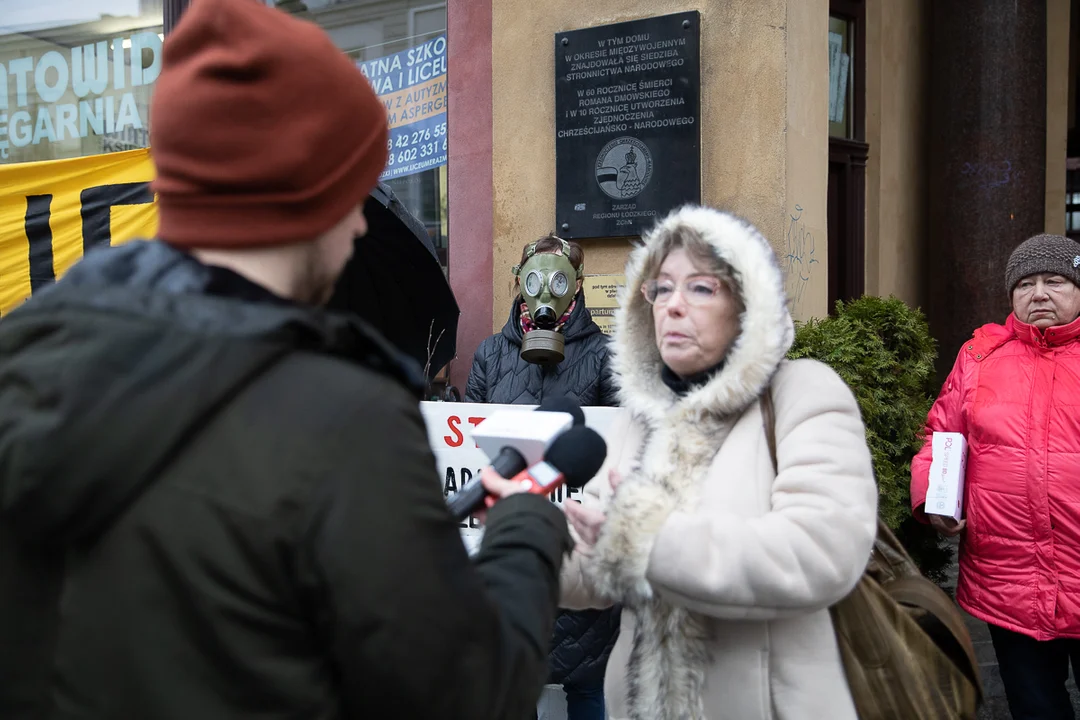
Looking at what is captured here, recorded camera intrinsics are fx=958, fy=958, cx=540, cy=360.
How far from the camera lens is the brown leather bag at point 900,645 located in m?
2.04

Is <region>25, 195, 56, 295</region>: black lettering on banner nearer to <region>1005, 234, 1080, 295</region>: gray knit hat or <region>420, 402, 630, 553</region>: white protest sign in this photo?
<region>420, 402, 630, 553</region>: white protest sign

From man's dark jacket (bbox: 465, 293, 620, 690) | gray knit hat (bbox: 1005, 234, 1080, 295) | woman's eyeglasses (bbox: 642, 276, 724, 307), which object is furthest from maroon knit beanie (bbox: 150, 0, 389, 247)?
gray knit hat (bbox: 1005, 234, 1080, 295)

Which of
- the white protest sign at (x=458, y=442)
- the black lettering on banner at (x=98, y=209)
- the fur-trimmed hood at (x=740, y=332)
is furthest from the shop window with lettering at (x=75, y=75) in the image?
the fur-trimmed hood at (x=740, y=332)

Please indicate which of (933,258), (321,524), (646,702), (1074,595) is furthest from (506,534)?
(933,258)

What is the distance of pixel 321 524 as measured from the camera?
3.39 ft

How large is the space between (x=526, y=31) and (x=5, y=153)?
5.38 meters

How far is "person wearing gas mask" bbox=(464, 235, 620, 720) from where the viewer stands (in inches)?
151

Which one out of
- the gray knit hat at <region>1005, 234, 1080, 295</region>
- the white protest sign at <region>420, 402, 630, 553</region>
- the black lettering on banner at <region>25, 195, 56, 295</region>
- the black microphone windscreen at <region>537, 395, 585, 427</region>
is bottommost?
the white protest sign at <region>420, 402, 630, 553</region>

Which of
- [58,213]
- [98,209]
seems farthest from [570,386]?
[58,213]

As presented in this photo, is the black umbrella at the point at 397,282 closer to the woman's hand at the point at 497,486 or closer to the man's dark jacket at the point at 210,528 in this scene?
the woman's hand at the point at 497,486

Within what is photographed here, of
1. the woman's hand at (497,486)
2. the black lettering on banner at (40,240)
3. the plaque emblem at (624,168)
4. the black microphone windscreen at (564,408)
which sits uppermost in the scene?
the plaque emblem at (624,168)

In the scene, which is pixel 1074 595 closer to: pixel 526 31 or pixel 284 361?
pixel 284 361

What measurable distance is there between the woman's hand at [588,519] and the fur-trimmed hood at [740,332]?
0.26 metres

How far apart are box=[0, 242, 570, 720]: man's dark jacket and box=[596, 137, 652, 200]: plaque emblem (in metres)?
4.94
